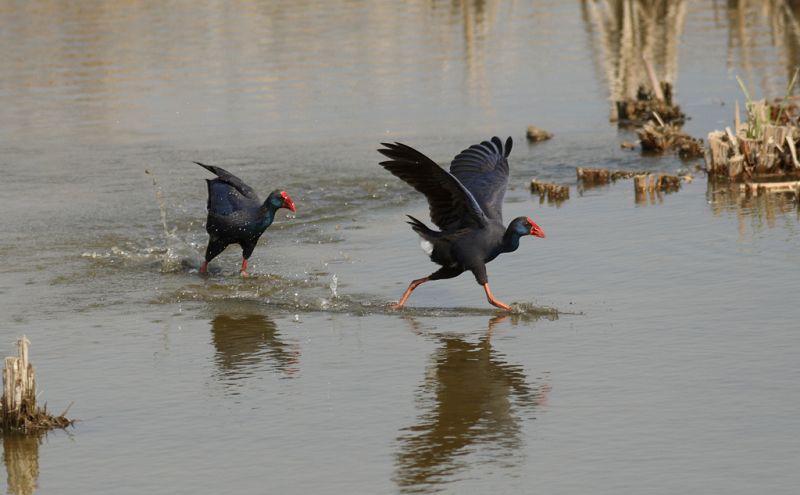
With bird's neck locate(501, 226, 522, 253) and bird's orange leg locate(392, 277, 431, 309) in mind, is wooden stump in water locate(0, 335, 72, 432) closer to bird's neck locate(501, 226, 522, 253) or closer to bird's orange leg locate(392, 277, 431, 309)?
bird's orange leg locate(392, 277, 431, 309)

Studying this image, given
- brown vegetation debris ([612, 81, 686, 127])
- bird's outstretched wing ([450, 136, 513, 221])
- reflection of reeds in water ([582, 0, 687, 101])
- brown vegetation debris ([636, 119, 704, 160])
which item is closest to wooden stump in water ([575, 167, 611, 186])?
brown vegetation debris ([636, 119, 704, 160])

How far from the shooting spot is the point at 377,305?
11.7 metres

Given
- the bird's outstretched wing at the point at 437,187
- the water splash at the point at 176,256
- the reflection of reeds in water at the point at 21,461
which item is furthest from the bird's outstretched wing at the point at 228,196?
the reflection of reeds in water at the point at 21,461

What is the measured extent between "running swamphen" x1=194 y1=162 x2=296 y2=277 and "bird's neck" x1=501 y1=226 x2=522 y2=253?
2.40 meters

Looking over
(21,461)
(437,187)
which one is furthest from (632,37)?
(21,461)

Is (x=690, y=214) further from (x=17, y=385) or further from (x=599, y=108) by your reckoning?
(x=17, y=385)

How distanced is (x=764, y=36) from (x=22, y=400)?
23.2 meters

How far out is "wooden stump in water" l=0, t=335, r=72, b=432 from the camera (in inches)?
316

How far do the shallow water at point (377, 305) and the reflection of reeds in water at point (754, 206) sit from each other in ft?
0.18

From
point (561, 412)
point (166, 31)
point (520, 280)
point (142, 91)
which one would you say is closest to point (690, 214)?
point (520, 280)

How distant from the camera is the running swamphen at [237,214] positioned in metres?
12.9

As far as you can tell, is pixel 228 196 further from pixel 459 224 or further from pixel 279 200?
pixel 459 224

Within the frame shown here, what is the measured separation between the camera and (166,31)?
3278 cm

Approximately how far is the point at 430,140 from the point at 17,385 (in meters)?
11.9
